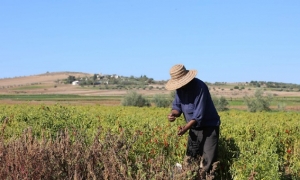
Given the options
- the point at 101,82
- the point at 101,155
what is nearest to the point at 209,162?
the point at 101,155

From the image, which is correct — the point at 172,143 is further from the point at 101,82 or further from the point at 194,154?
the point at 101,82

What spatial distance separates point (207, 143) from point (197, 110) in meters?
0.65

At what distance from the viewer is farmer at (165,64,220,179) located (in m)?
6.09

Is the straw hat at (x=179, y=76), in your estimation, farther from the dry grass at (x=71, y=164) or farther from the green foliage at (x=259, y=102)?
the green foliage at (x=259, y=102)

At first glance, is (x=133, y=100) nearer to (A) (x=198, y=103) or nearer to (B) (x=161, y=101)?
(B) (x=161, y=101)

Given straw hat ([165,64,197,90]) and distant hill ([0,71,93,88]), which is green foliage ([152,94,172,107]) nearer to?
straw hat ([165,64,197,90])

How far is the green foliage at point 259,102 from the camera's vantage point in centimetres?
4559

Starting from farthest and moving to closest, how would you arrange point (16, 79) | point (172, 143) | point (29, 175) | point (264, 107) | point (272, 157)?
1. point (16, 79)
2. point (264, 107)
3. point (172, 143)
4. point (272, 157)
5. point (29, 175)

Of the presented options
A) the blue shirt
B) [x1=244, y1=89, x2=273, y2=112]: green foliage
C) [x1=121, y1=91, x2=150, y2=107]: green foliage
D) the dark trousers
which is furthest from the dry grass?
[x1=121, y1=91, x2=150, y2=107]: green foliage

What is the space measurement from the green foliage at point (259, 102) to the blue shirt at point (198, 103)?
133ft

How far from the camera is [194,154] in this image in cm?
659

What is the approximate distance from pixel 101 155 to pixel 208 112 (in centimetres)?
261

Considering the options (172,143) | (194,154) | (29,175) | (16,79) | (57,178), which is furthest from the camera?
(16,79)

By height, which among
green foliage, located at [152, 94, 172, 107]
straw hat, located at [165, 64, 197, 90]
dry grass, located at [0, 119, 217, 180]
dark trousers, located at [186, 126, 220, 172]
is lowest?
green foliage, located at [152, 94, 172, 107]
